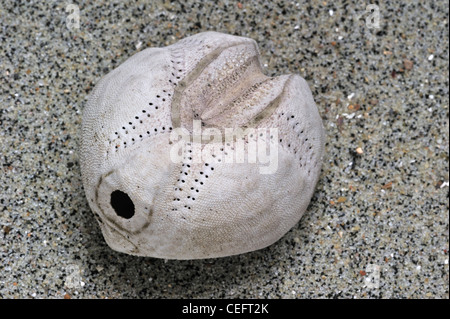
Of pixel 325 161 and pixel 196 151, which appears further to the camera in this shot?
pixel 325 161

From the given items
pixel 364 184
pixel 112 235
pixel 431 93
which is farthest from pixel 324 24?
pixel 112 235

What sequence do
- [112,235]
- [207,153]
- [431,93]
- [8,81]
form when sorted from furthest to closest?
[431,93] → [8,81] → [112,235] → [207,153]

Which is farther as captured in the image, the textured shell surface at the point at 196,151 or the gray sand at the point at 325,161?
the gray sand at the point at 325,161

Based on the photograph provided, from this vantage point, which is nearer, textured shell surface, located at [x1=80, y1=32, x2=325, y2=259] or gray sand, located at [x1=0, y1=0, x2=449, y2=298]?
textured shell surface, located at [x1=80, y1=32, x2=325, y2=259]

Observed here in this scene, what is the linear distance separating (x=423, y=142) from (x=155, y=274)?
1.16m

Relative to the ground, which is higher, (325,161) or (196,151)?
(196,151)

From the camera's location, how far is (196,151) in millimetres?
1654

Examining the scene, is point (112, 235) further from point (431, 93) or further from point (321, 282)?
point (431, 93)

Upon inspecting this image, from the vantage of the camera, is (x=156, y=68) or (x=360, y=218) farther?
(x=360, y=218)

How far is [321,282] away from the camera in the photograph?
2.13 meters

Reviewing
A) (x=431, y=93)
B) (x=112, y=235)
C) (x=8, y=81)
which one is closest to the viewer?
(x=112, y=235)

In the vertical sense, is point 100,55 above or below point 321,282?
above

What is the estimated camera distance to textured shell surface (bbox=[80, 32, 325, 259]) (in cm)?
165

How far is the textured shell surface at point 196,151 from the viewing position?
1651mm
